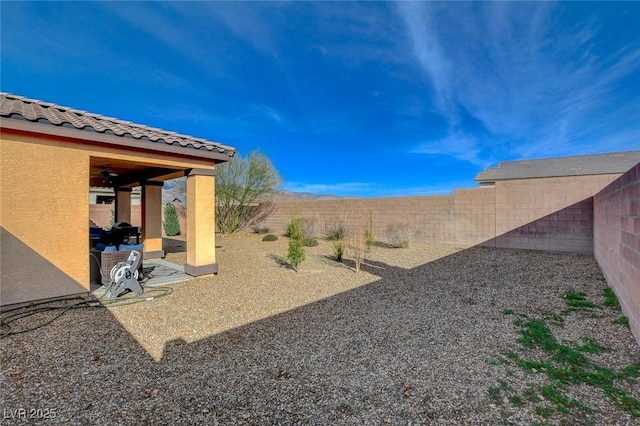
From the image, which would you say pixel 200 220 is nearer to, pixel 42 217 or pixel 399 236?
pixel 42 217

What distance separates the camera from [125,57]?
396 inches

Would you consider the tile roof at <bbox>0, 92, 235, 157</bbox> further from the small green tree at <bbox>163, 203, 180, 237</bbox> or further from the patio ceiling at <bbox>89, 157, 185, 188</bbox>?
the small green tree at <bbox>163, 203, 180, 237</bbox>

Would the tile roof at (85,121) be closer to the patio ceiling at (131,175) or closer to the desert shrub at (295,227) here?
the patio ceiling at (131,175)

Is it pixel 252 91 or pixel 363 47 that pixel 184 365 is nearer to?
pixel 363 47

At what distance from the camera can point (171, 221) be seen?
18359 mm

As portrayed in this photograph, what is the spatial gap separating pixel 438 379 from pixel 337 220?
42.5 ft

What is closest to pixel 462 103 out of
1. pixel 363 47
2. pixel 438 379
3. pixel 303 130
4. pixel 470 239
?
pixel 363 47

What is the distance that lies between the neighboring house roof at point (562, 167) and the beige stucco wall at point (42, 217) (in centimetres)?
2235

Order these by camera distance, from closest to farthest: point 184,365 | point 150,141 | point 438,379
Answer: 1. point 438,379
2. point 184,365
3. point 150,141

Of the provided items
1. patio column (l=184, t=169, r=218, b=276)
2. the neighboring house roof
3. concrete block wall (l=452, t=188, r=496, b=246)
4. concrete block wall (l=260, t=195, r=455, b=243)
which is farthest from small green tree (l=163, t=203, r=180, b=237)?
the neighboring house roof

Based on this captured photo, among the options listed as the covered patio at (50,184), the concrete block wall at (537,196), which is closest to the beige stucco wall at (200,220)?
the covered patio at (50,184)

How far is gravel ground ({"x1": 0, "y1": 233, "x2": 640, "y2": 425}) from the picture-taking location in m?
2.25

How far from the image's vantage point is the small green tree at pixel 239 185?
1736cm

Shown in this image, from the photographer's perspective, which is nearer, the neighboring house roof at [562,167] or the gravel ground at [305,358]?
the gravel ground at [305,358]
